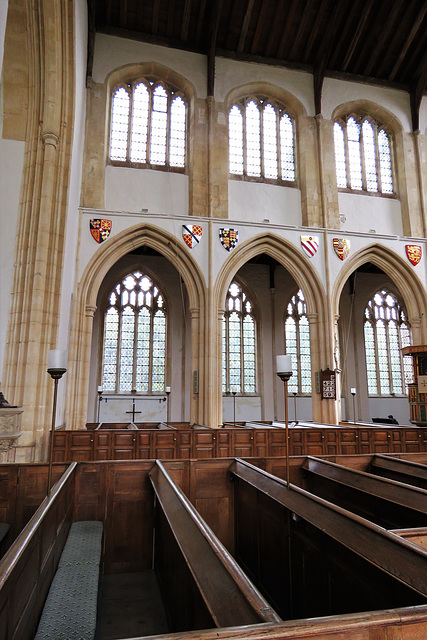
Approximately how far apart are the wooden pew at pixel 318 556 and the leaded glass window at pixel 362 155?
11.2m

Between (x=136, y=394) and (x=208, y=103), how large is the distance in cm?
850

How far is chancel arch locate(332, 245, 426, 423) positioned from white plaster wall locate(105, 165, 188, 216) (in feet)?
22.1

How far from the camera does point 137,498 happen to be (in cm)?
412

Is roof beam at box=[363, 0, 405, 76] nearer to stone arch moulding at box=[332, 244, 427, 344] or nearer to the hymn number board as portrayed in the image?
stone arch moulding at box=[332, 244, 427, 344]

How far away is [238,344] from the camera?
1485 cm

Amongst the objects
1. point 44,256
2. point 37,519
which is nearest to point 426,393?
point 44,256

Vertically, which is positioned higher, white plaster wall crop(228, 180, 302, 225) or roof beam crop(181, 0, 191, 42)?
roof beam crop(181, 0, 191, 42)

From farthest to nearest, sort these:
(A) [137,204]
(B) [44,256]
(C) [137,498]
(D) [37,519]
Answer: (A) [137,204] → (B) [44,256] → (C) [137,498] → (D) [37,519]

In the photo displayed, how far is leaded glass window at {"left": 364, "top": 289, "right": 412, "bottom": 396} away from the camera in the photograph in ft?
51.4

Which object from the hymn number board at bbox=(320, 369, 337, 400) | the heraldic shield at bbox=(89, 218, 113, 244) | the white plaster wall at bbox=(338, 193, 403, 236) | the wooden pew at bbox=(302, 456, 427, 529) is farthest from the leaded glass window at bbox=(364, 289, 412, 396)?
the wooden pew at bbox=(302, 456, 427, 529)

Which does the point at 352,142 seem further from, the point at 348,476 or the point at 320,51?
the point at 348,476

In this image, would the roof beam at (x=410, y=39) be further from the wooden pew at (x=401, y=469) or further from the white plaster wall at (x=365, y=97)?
the wooden pew at (x=401, y=469)

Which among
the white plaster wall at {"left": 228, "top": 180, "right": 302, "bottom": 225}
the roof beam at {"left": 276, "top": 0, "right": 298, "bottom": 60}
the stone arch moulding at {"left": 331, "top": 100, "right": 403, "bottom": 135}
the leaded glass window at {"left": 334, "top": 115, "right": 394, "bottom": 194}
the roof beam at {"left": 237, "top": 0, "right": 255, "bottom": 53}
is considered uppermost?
the roof beam at {"left": 276, "top": 0, "right": 298, "bottom": 60}

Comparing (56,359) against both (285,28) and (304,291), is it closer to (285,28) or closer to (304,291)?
(304,291)
